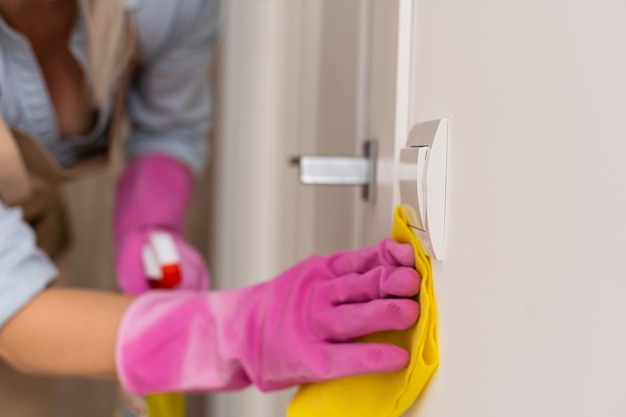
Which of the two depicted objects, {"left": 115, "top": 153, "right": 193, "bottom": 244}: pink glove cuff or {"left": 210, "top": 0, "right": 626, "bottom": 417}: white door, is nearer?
{"left": 210, "top": 0, "right": 626, "bottom": 417}: white door

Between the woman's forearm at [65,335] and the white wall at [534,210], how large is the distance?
28cm

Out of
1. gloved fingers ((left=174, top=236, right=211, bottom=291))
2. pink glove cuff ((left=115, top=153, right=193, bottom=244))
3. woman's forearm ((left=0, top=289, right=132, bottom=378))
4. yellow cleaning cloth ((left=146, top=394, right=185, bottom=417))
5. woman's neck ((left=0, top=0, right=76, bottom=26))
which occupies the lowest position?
yellow cleaning cloth ((left=146, top=394, right=185, bottom=417))

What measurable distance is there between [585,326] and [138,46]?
700 mm

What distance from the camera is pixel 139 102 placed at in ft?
3.06

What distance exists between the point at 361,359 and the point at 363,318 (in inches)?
0.9

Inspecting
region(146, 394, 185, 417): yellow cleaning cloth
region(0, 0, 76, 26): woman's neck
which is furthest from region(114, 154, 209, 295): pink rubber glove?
region(0, 0, 76, 26): woman's neck

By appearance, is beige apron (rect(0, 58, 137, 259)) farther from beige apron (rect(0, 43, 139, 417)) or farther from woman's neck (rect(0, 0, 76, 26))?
woman's neck (rect(0, 0, 76, 26))

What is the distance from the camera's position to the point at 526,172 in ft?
0.79

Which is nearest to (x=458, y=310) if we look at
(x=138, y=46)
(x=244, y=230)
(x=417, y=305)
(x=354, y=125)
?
(x=417, y=305)

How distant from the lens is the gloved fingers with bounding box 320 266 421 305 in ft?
1.17

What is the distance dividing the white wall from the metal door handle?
0.52 feet

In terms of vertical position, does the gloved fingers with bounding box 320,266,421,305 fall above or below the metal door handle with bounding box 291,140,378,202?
below

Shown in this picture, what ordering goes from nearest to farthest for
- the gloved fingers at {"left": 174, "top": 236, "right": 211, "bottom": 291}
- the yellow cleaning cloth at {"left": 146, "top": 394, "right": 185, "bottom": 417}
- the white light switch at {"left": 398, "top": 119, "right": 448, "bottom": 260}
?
the white light switch at {"left": 398, "top": 119, "right": 448, "bottom": 260}
the yellow cleaning cloth at {"left": 146, "top": 394, "right": 185, "bottom": 417}
the gloved fingers at {"left": 174, "top": 236, "right": 211, "bottom": 291}

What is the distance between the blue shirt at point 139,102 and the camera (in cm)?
53
